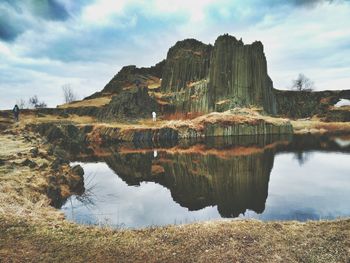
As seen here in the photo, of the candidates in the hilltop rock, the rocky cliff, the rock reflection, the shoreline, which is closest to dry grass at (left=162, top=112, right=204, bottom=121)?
the rocky cliff

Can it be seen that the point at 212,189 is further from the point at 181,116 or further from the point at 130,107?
the point at 181,116

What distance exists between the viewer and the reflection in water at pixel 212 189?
15.6 meters

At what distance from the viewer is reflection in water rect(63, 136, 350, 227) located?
51.3 ft

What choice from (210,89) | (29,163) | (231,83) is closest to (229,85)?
(231,83)

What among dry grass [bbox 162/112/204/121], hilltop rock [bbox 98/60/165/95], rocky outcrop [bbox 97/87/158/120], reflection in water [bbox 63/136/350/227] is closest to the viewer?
reflection in water [bbox 63/136/350/227]

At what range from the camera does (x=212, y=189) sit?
68.4 feet

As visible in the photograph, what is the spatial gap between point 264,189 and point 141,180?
34.4 feet

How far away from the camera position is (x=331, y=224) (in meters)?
10.6

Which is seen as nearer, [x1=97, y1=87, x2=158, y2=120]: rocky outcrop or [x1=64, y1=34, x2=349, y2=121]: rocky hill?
[x1=97, y1=87, x2=158, y2=120]: rocky outcrop

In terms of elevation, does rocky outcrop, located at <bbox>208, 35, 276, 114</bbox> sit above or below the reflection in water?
above

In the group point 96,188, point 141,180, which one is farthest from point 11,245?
point 141,180

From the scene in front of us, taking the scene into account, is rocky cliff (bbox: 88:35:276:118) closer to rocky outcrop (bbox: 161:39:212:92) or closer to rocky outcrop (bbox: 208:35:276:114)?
rocky outcrop (bbox: 208:35:276:114)

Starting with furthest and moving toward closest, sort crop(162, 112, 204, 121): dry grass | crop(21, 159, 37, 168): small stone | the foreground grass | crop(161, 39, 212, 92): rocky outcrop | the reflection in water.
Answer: crop(161, 39, 212, 92): rocky outcrop < crop(162, 112, 204, 121): dry grass < crop(21, 159, 37, 168): small stone < the reflection in water < the foreground grass

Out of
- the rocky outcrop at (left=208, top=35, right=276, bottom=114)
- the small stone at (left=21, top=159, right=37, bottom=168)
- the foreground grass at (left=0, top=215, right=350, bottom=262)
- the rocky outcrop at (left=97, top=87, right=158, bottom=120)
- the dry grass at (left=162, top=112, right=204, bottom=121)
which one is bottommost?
the foreground grass at (left=0, top=215, right=350, bottom=262)
